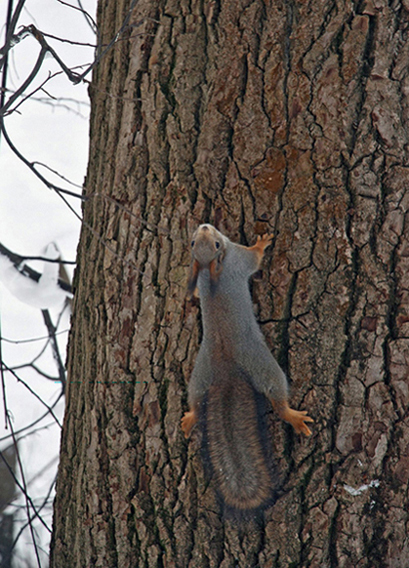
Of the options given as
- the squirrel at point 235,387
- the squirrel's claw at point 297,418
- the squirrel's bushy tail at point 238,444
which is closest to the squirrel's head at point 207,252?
the squirrel at point 235,387

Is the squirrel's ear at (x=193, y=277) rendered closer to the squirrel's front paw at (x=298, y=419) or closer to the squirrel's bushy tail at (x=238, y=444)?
the squirrel's bushy tail at (x=238, y=444)

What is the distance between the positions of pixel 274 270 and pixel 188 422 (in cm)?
57

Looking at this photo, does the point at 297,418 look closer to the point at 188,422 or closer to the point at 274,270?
the point at 188,422

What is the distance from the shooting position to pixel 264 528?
162 centimetres

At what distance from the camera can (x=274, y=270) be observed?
171cm

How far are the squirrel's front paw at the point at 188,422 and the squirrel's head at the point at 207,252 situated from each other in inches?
15.8

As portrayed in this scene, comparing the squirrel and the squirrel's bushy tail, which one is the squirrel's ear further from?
the squirrel's bushy tail

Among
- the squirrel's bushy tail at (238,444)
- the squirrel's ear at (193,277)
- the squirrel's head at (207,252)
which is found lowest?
the squirrel's bushy tail at (238,444)

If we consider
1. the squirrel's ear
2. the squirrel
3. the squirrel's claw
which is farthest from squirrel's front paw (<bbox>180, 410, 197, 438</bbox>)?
the squirrel's ear

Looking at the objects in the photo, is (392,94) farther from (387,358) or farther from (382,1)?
(387,358)

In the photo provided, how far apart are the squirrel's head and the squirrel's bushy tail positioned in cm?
33

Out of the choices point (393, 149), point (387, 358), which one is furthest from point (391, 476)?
point (393, 149)

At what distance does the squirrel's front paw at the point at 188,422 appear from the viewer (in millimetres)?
1723

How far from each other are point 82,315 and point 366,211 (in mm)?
1139
